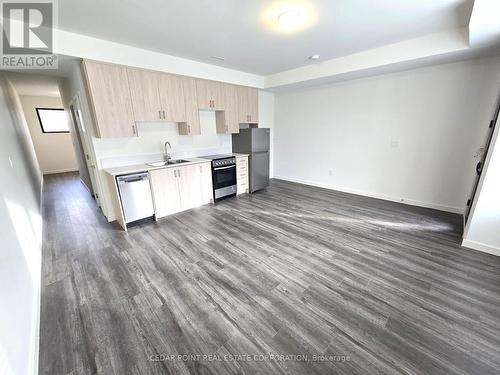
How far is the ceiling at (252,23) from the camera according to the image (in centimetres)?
214

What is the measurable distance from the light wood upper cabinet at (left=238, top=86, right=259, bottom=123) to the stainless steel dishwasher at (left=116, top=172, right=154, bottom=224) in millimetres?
2733

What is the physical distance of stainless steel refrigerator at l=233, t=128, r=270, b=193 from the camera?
190 inches

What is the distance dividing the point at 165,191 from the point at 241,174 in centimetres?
182

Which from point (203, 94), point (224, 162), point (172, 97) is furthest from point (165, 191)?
point (203, 94)

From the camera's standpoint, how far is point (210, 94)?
4.26m

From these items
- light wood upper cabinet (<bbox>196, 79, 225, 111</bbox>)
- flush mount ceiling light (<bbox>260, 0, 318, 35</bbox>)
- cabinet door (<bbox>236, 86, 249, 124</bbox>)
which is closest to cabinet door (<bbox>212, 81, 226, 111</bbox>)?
light wood upper cabinet (<bbox>196, 79, 225, 111</bbox>)

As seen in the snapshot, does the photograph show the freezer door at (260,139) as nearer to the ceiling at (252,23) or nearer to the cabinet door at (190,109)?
the cabinet door at (190,109)

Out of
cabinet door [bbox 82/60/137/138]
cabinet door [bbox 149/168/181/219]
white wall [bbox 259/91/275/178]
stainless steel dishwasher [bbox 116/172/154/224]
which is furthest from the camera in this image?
white wall [bbox 259/91/275/178]

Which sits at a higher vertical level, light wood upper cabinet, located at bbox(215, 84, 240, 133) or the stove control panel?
light wood upper cabinet, located at bbox(215, 84, 240, 133)

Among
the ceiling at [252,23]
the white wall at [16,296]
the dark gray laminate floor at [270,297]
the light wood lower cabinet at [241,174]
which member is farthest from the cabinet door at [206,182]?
the white wall at [16,296]

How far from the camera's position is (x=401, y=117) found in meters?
3.96

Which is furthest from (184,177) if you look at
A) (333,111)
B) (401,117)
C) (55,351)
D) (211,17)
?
(401,117)

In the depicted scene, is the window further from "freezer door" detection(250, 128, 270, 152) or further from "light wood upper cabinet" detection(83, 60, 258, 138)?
"freezer door" detection(250, 128, 270, 152)

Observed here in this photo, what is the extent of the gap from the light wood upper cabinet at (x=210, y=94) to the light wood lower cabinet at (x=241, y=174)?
123 cm
